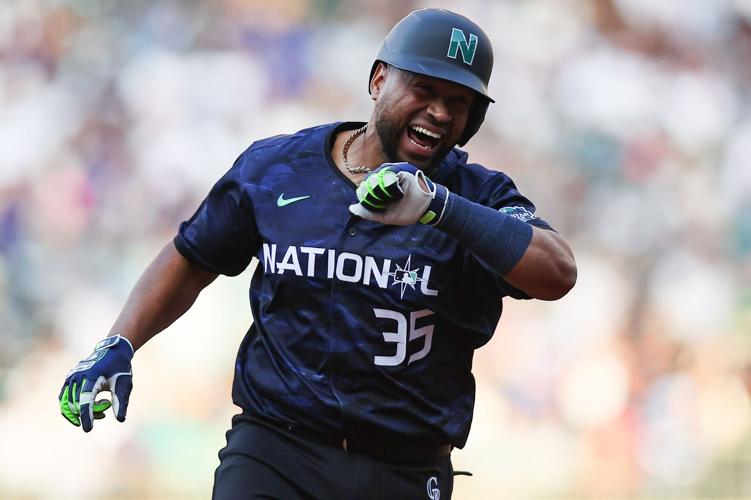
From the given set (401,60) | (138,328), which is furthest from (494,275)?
(138,328)

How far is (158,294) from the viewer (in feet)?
11.4

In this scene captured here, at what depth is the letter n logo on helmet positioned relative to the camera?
3.17 meters

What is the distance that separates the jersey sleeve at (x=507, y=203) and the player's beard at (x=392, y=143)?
0.15 m

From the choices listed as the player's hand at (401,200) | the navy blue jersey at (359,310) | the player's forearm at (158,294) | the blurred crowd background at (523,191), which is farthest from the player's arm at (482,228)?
the blurred crowd background at (523,191)

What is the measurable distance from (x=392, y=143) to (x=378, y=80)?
0.88 ft

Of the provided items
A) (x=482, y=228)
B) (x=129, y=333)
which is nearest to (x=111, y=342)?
(x=129, y=333)

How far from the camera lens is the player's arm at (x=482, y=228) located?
2.79 meters

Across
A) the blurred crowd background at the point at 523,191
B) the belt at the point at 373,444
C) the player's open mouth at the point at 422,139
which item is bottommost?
the belt at the point at 373,444

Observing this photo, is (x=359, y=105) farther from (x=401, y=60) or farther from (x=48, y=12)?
(x=401, y=60)

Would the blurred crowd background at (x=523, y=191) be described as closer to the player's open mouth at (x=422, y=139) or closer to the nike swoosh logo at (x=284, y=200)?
the nike swoosh logo at (x=284, y=200)

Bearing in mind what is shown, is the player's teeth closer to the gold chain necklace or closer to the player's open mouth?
the player's open mouth

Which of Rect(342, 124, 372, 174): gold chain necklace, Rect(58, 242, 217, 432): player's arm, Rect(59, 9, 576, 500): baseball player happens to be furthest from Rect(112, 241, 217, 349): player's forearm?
Rect(342, 124, 372, 174): gold chain necklace

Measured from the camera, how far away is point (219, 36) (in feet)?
24.9

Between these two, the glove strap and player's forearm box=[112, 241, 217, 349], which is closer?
the glove strap
